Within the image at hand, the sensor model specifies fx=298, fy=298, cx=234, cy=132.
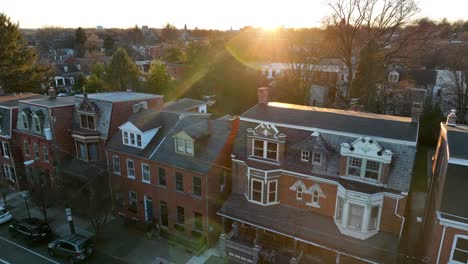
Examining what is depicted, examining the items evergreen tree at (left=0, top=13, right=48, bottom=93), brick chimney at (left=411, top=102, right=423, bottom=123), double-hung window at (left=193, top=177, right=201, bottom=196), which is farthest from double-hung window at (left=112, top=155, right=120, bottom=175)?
evergreen tree at (left=0, top=13, right=48, bottom=93)

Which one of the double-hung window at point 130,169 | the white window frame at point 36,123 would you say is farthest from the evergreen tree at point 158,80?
the double-hung window at point 130,169

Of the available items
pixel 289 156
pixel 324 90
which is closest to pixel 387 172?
pixel 289 156

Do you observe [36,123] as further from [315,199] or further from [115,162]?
[315,199]

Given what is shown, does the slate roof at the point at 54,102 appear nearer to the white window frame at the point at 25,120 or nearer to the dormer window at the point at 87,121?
the white window frame at the point at 25,120

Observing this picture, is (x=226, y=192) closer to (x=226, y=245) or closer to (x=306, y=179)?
(x=226, y=245)

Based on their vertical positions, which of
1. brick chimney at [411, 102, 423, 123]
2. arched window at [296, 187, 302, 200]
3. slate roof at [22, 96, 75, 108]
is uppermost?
brick chimney at [411, 102, 423, 123]

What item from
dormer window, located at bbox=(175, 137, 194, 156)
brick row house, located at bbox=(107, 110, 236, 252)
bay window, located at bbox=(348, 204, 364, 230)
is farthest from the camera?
dormer window, located at bbox=(175, 137, 194, 156)

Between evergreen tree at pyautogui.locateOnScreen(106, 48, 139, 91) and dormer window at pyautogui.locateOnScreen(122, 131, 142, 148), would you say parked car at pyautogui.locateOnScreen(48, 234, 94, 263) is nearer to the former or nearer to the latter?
dormer window at pyautogui.locateOnScreen(122, 131, 142, 148)
